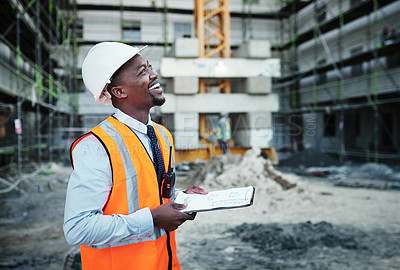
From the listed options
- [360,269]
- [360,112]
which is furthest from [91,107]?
[360,269]

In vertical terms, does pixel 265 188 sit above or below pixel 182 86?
below

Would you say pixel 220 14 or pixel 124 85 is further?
pixel 220 14

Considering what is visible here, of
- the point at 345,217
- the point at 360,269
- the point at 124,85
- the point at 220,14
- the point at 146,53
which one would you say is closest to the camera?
the point at 124,85

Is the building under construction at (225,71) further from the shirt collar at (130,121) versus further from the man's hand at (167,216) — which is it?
the man's hand at (167,216)

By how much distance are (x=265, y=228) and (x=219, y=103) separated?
345 inches

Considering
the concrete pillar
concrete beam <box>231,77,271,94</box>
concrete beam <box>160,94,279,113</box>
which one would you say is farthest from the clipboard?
concrete beam <box>231,77,271,94</box>

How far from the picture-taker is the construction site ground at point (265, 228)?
386 cm

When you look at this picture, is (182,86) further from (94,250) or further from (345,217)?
(94,250)

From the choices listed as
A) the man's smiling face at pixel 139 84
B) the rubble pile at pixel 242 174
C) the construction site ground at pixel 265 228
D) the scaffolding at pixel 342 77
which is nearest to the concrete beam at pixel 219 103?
the scaffolding at pixel 342 77

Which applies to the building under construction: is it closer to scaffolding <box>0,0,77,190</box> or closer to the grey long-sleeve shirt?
scaffolding <box>0,0,77,190</box>

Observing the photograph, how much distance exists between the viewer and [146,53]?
749 inches

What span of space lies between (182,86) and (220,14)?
445cm

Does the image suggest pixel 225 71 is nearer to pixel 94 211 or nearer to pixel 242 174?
pixel 242 174

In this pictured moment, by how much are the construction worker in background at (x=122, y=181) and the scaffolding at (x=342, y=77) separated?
1167cm
